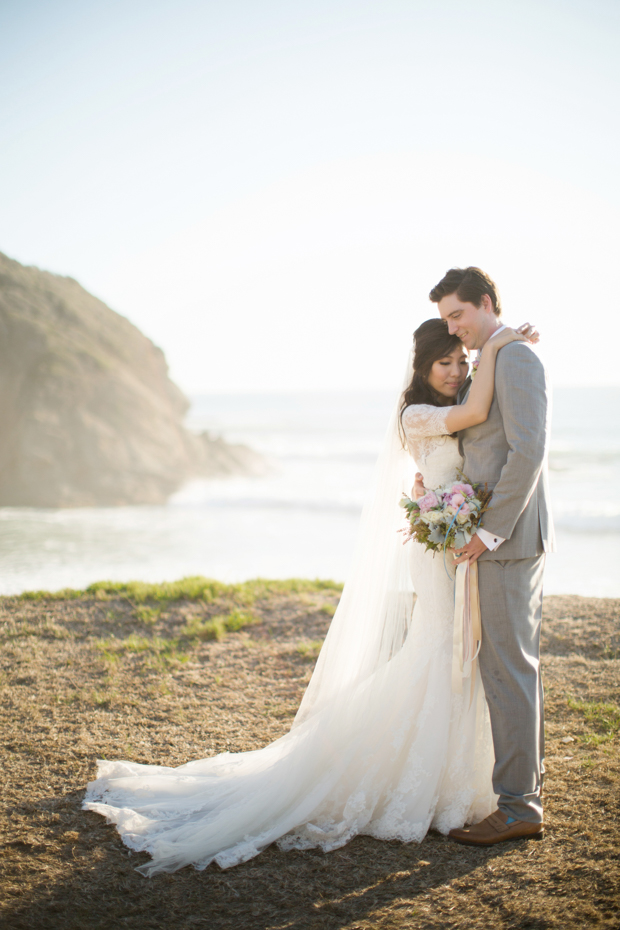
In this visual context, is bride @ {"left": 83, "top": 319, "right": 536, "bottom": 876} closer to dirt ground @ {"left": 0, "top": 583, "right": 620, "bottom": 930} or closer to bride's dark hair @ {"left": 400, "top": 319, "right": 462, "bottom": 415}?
bride's dark hair @ {"left": 400, "top": 319, "right": 462, "bottom": 415}

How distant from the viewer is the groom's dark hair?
9.77 ft

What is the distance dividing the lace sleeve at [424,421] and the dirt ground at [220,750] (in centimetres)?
193

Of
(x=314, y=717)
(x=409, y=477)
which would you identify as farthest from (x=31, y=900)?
(x=409, y=477)

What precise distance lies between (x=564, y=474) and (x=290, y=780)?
19515 mm

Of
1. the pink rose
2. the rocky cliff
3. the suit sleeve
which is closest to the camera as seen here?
the suit sleeve

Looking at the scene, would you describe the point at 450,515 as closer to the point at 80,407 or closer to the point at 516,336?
the point at 516,336

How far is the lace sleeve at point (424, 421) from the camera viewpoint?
307 centimetres

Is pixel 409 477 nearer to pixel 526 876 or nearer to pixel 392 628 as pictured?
pixel 392 628

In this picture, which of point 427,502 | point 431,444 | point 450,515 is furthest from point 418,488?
point 450,515

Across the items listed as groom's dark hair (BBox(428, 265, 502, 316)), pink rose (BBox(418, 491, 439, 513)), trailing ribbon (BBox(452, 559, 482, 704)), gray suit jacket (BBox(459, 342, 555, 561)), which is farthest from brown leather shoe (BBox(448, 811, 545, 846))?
groom's dark hair (BBox(428, 265, 502, 316))

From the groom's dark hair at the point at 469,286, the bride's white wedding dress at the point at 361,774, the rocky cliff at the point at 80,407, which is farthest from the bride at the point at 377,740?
the rocky cliff at the point at 80,407

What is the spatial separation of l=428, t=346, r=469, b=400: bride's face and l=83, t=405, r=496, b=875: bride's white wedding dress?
252 millimetres

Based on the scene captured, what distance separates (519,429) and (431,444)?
22.9 inches

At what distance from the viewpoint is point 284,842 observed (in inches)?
111
